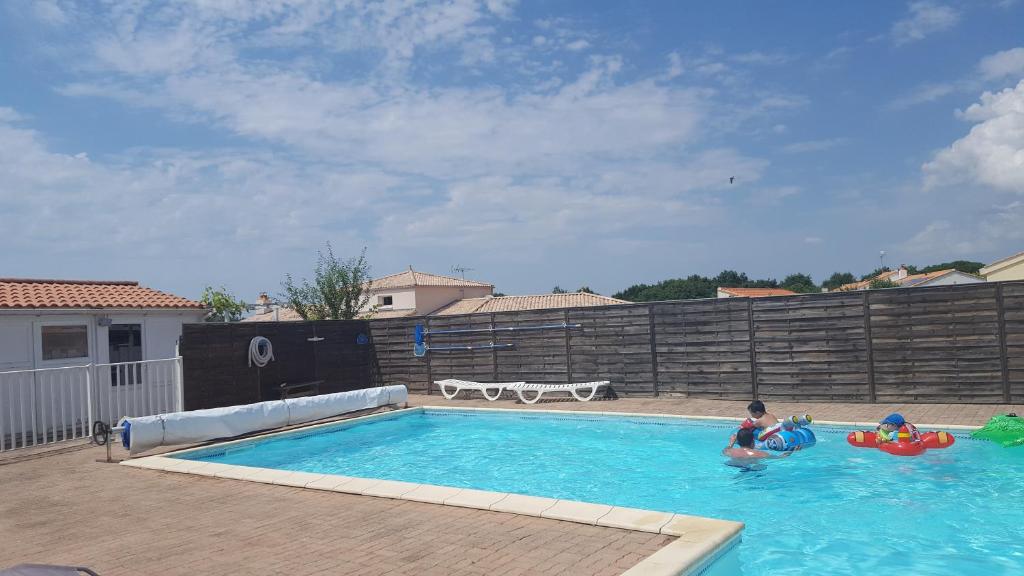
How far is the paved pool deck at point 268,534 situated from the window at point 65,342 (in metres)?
5.06

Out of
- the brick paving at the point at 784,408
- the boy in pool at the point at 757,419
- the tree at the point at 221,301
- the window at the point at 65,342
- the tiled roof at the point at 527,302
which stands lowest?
the brick paving at the point at 784,408

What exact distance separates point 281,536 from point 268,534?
15cm

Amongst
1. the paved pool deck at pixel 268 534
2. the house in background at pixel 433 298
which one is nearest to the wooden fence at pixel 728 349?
the paved pool deck at pixel 268 534

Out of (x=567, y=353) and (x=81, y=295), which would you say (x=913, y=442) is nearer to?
(x=567, y=353)

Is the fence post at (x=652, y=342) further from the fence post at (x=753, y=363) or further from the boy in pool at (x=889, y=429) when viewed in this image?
the boy in pool at (x=889, y=429)

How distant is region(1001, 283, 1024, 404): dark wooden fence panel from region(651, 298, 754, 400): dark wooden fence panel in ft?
13.1

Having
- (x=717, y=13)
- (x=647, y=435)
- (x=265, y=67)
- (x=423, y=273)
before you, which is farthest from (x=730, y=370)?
(x=423, y=273)

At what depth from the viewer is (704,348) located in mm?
13953

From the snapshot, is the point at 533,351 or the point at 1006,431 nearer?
the point at 1006,431

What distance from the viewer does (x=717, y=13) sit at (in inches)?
555

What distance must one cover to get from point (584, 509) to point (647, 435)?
6374mm

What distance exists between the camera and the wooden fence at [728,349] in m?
11.6

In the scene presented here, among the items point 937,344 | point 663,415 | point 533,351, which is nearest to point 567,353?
point 533,351

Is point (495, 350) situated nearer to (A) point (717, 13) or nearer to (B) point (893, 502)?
(A) point (717, 13)
